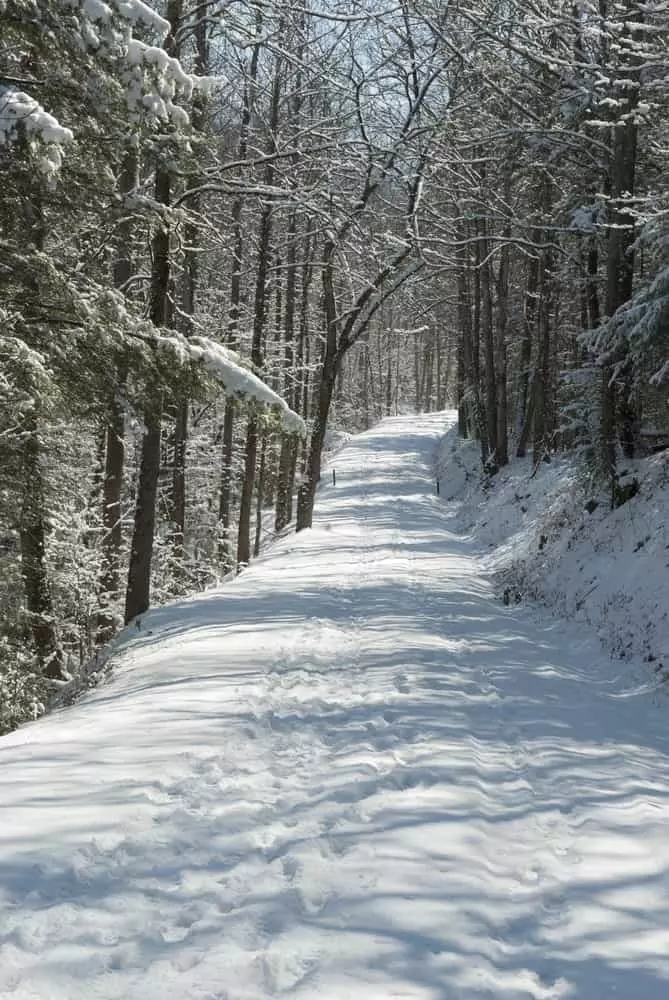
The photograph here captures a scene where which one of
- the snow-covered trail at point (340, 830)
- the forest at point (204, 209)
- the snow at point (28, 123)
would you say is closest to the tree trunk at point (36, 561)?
the forest at point (204, 209)

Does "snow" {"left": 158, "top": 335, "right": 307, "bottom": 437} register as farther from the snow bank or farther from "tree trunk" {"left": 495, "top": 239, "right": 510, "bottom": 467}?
"tree trunk" {"left": 495, "top": 239, "right": 510, "bottom": 467}

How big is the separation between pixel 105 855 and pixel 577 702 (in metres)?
4.78

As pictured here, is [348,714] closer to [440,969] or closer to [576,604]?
[440,969]

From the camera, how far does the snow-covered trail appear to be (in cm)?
314

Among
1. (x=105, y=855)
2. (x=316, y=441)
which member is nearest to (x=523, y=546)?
(x=316, y=441)

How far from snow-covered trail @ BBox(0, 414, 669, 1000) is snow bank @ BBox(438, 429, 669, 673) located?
2.25 feet

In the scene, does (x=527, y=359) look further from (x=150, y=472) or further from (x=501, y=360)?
(x=150, y=472)

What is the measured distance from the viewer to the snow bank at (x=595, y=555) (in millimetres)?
8578

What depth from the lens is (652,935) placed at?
350 centimetres

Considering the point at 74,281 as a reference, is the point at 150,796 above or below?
below

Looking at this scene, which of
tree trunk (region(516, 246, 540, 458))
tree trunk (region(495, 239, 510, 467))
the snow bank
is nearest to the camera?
the snow bank

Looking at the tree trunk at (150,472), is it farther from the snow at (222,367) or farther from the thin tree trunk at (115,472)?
the snow at (222,367)

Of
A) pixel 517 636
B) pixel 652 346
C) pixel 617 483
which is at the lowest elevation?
pixel 517 636

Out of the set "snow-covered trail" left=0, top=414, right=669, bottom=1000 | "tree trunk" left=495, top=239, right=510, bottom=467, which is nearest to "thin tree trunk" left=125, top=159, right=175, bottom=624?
"snow-covered trail" left=0, top=414, right=669, bottom=1000
